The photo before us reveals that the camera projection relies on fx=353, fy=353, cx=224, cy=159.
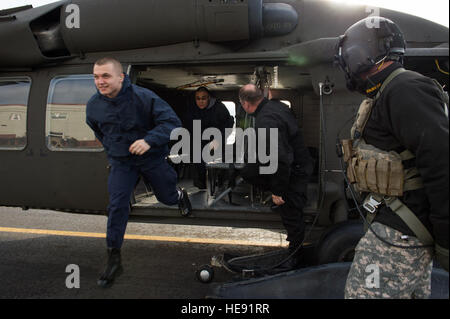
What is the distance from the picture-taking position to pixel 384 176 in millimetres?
1753

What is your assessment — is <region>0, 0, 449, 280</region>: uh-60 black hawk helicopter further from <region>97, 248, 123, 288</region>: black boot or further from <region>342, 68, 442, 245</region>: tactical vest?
<region>342, 68, 442, 245</region>: tactical vest

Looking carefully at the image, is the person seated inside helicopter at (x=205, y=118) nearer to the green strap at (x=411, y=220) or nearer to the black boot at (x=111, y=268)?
the black boot at (x=111, y=268)

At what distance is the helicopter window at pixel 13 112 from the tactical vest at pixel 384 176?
12.4 ft

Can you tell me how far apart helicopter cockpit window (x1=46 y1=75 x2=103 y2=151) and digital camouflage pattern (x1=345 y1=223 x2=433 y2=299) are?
3122mm

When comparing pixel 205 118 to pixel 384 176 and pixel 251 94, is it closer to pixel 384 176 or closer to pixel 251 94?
pixel 251 94

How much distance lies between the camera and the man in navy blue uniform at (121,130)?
9.91 ft

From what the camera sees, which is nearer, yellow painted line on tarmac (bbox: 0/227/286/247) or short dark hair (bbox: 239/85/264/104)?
short dark hair (bbox: 239/85/264/104)

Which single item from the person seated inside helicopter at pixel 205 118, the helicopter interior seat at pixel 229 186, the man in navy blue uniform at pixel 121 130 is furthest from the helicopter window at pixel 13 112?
the person seated inside helicopter at pixel 205 118

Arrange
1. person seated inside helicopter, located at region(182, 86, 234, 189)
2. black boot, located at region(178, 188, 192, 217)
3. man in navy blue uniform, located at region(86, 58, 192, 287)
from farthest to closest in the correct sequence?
person seated inside helicopter, located at region(182, 86, 234, 189) < black boot, located at region(178, 188, 192, 217) < man in navy blue uniform, located at region(86, 58, 192, 287)

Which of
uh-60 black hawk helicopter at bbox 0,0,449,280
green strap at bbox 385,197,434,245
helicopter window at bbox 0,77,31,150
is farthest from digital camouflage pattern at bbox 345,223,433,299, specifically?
helicopter window at bbox 0,77,31,150

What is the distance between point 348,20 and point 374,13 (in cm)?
28

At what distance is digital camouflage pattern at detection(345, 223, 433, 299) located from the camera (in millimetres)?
1703

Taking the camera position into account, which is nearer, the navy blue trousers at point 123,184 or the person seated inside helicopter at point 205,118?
the navy blue trousers at point 123,184

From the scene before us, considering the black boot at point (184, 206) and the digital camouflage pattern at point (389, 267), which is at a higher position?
the digital camouflage pattern at point (389, 267)
